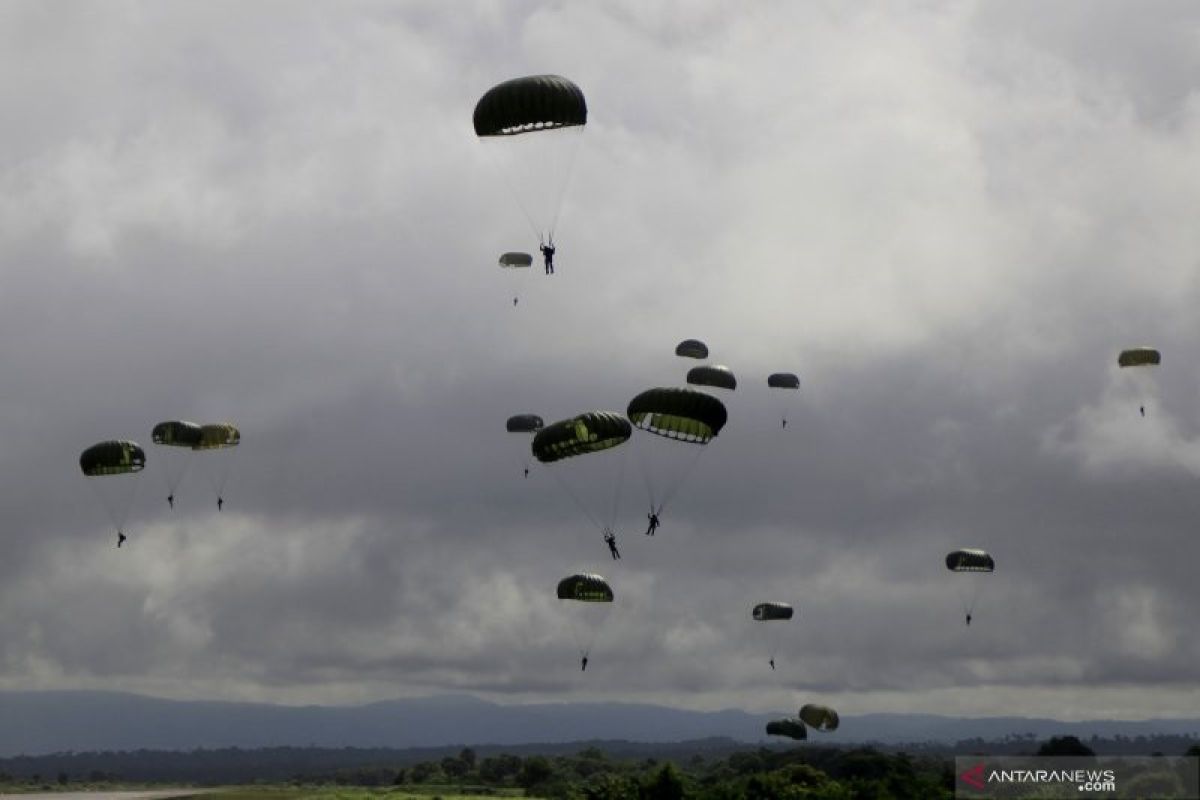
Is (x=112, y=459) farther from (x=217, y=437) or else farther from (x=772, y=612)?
(x=772, y=612)

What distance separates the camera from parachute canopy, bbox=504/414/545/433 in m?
102

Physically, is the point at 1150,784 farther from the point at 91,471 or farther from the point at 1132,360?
the point at 91,471

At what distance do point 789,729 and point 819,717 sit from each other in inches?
212

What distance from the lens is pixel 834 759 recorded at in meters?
191

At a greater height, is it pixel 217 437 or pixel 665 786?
pixel 217 437

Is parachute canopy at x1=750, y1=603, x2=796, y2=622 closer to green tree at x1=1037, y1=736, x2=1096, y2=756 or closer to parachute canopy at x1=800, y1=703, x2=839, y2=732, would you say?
parachute canopy at x1=800, y1=703, x2=839, y2=732

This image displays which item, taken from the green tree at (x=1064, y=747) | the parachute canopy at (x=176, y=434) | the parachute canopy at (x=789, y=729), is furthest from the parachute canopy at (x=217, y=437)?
the green tree at (x=1064, y=747)

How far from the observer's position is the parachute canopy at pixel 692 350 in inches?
4189

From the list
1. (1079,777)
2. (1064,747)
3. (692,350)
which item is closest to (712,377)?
(692,350)

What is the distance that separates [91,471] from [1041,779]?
85.9 metres

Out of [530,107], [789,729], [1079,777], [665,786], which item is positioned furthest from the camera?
[789,729]

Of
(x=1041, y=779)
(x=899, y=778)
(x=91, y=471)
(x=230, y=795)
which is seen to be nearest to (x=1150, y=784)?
(x=1041, y=779)

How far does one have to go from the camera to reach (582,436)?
7131 cm

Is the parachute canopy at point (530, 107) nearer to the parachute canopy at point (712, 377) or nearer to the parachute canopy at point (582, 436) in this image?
the parachute canopy at point (582, 436)
